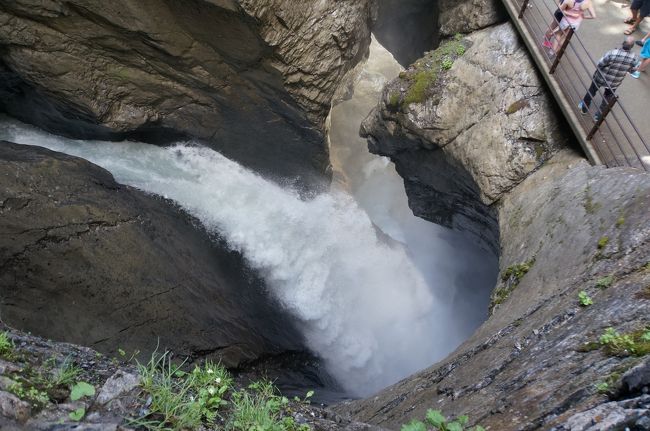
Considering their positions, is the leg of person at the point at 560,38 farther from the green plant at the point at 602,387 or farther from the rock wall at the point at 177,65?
the green plant at the point at 602,387

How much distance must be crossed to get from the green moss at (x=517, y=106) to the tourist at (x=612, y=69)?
3.69 feet

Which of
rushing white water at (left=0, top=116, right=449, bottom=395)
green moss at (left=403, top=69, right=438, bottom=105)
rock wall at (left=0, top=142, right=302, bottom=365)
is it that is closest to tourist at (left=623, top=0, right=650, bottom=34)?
green moss at (left=403, top=69, right=438, bottom=105)

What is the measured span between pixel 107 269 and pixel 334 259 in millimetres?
6269

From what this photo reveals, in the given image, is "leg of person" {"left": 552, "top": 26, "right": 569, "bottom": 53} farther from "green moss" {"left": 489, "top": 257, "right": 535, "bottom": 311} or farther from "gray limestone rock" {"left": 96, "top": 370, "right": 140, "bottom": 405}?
"gray limestone rock" {"left": 96, "top": 370, "right": 140, "bottom": 405}

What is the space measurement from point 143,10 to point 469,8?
6.69 m

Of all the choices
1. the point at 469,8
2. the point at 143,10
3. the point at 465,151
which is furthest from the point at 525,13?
the point at 143,10

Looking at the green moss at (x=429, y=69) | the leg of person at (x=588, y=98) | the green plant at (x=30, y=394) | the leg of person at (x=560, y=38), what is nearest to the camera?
the green plant at (x=30, y=394)

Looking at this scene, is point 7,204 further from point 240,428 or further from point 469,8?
point 469,8

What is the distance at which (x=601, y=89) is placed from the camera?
7480mm

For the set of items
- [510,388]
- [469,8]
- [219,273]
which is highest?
[469,8]

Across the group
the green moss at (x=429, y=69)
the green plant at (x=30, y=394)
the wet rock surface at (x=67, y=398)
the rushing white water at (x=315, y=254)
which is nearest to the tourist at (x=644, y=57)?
the green moss at (x=429, y=69)

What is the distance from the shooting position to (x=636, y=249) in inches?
185

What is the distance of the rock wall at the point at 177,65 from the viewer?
8703 millimetres

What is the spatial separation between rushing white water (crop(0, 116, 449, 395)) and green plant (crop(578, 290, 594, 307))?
25.0 feet
